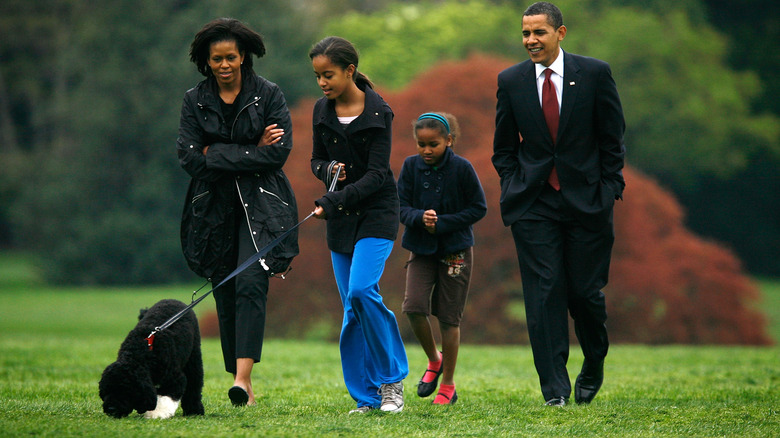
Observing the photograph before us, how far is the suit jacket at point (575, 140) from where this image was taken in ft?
20.4

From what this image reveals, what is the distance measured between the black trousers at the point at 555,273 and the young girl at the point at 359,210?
2.97ft

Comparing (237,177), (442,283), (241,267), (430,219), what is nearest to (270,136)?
(237,177)

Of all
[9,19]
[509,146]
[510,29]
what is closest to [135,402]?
[509,146]

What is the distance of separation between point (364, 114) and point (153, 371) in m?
2.02

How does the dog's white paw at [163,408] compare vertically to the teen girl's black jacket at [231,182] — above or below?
below

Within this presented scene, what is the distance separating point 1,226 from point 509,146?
46.3 m

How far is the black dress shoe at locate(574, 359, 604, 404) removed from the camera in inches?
256

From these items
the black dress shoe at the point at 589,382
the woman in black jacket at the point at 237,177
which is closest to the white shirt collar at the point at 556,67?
the woman in black jacket at the point at 237,177

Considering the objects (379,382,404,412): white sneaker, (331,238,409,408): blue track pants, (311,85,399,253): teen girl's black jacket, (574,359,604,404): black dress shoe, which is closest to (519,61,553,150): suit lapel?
(311,85,399,253): teen girl's black jacket

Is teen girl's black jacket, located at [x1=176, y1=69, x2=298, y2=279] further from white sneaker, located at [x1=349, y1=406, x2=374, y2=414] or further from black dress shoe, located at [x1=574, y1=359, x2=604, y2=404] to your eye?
black dress shoe, located at [x1=574, y1=359, x2=604, y2=404]

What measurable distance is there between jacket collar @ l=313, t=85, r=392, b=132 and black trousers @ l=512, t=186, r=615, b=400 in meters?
1.16

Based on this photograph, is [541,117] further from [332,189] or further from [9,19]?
[9,19]

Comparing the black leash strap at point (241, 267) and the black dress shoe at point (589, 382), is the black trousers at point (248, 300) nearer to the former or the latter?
the black leash strap at point (241, 267)

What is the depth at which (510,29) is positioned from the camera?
31828 millimetres
